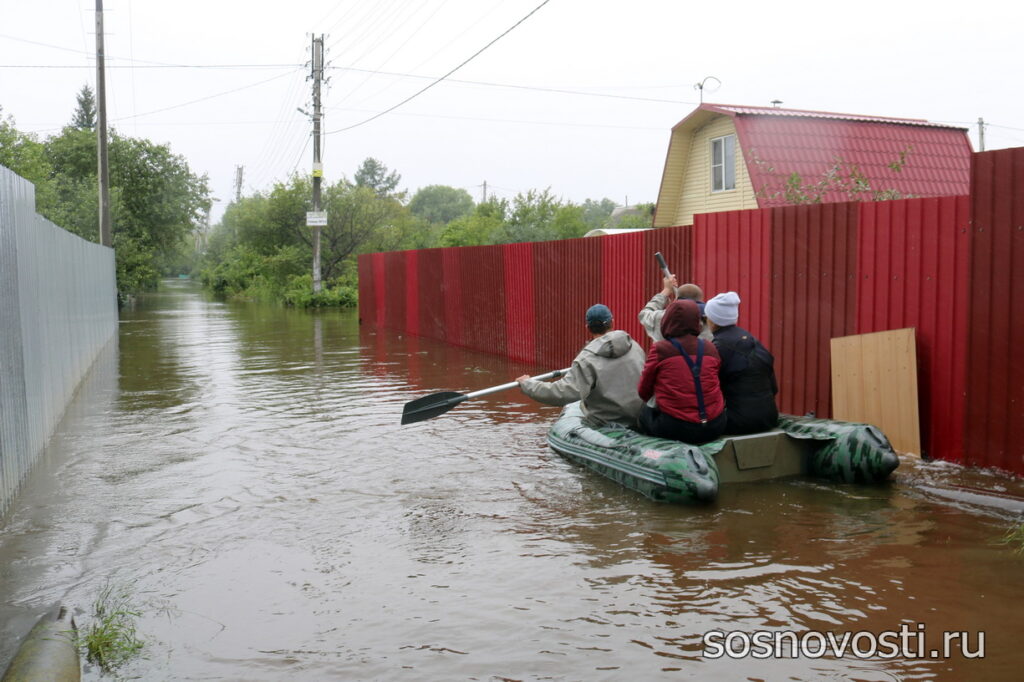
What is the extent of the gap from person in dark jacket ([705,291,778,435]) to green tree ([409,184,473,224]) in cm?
11165

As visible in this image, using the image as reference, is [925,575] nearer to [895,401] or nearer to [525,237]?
[895,401]

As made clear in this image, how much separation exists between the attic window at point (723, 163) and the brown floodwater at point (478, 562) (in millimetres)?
16443

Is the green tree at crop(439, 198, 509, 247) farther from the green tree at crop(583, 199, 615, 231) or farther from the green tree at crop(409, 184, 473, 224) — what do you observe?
the green tree at crop(409, 184, 473, 224)

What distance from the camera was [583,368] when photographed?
7453 mm

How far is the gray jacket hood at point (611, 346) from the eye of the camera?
7441mm

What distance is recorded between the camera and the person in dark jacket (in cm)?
707

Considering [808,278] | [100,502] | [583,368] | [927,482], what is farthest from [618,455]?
[100,502]

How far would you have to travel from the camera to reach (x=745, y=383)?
7098mm

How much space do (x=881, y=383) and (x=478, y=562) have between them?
4.00 metres

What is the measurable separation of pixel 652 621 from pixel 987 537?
2.45m

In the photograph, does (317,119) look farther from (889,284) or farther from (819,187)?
(889,284)

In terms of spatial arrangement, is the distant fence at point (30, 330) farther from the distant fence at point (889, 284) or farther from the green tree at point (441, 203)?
the green tree at point (441, 203)

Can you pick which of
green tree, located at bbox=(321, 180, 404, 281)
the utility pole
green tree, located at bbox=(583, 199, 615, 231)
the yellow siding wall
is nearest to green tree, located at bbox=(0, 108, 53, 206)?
the utility pole

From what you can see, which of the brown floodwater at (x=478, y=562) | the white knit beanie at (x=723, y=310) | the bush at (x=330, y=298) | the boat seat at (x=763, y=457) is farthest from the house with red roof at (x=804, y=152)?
the bush at (x=330, y=298)
